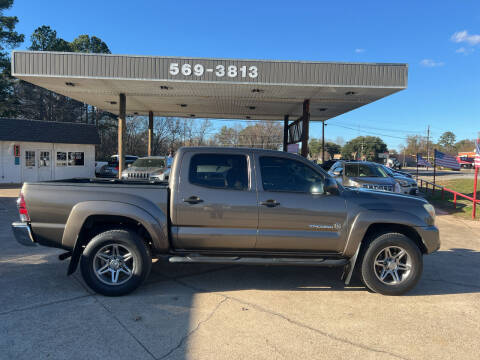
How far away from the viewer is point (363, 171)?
11.5m

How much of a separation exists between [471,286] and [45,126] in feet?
74.6

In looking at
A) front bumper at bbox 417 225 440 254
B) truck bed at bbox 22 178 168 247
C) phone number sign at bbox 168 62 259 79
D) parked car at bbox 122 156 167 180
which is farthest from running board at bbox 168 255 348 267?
phone number sign at bbox 168 62 259 79

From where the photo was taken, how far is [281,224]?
4.12m

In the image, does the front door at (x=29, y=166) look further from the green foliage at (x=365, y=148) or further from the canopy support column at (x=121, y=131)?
the green foliage at (x=365, y=148)

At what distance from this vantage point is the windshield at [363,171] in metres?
11.3

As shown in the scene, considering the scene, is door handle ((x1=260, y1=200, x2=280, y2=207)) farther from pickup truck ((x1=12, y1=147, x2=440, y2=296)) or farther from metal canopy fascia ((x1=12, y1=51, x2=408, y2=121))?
metal canopy fascia ((x1=12, y1=51, x2=408, y2=121))

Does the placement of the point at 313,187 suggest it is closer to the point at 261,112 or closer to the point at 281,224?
the point at 281,224

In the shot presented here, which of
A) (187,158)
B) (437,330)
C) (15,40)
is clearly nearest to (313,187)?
(187,158)

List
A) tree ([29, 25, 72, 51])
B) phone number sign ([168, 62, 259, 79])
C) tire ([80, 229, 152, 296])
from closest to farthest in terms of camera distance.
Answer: tire ([80, 229, 152, 296]), phone number sign ([168, 62, 259, 79]), tree ([29, 25, 72, 51])

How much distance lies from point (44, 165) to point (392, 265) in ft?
71.1

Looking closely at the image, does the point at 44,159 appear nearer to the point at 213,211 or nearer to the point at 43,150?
the point at 43,150

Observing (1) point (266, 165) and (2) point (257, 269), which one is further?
(2) point (257, 269)

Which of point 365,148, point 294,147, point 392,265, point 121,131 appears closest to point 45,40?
point 121,131

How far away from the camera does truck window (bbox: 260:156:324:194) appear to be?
421 centimetres
